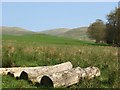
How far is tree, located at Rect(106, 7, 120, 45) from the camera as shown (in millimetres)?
67062

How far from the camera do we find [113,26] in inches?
2820

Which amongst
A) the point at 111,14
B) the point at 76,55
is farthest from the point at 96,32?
the point at 76,55

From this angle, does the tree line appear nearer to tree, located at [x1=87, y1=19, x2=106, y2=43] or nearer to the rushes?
tree, located at [x1=87, y1=19, x2=106, y2=43]

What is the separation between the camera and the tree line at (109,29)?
221ft

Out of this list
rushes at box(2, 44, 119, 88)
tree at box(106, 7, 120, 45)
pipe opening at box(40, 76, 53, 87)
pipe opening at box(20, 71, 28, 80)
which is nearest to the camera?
pipe opening at box(40, 76, 53, 87)

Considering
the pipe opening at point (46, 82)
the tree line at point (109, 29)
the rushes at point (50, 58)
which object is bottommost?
the pipe opening at point (46, 82)

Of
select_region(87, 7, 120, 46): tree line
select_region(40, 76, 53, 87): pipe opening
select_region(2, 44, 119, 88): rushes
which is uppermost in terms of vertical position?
select_region(87, 7, 120, 46): tree line

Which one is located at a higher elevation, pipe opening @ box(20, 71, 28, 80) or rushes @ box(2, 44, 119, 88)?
rushes @ box(2, 44, 119, 88)

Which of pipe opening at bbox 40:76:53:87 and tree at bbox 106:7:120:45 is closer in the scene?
pipe opening at bbox 40:76:53:87

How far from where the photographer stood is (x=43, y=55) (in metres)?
17.4

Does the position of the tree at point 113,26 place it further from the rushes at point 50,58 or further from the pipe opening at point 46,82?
the pipe opening at point 46,82

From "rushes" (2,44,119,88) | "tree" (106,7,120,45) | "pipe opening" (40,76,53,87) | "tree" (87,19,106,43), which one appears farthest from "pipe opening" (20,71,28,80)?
"tree" (87,19,106,43)

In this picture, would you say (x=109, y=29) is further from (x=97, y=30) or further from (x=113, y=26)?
(x=97, y=30)

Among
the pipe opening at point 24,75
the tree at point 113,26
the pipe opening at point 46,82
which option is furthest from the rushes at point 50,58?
the tree at point 113,26
